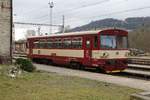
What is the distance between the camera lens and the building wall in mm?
24422

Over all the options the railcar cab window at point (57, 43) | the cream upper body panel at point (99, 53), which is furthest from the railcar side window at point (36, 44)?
the cream upper body panel at point (99, 53)

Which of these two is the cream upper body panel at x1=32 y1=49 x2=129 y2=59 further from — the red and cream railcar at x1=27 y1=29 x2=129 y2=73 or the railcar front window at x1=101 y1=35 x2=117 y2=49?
the railcar front window at x1=101 y1=35 x2=117 y2=49

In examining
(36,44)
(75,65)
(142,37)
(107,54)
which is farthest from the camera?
(142,37)

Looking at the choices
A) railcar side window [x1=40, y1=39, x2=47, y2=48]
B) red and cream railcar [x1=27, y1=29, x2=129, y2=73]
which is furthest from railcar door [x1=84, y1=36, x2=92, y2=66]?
railcar side window [x1=40, y1=39, x2=47, y2=48]

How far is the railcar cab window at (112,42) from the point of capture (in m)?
23.9

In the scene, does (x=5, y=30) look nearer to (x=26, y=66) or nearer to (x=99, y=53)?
(x=26, y=66)

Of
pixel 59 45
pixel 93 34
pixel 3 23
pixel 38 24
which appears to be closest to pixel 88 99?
pixel 93 34

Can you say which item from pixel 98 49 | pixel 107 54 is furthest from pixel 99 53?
pixel 107 54

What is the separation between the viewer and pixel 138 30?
81.6 m

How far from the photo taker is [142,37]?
81.8 metres

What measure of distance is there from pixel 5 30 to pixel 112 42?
683 centimetres

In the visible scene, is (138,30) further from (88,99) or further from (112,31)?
(88,99)

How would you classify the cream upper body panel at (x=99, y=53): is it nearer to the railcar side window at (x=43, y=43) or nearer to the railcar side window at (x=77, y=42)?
the railcar side window at (x=77, y=42)

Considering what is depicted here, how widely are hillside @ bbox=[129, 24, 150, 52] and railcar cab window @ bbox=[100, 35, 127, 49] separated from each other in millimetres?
56719
